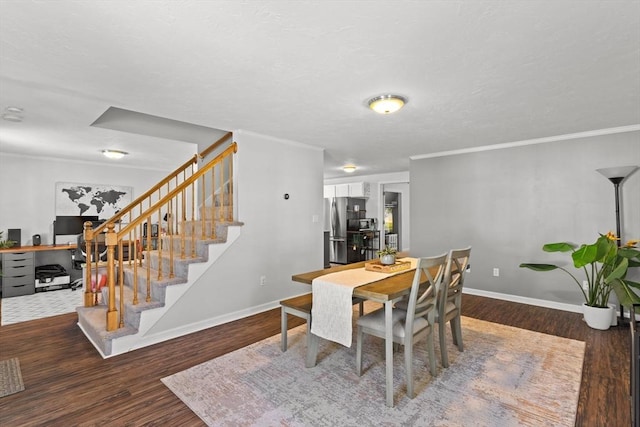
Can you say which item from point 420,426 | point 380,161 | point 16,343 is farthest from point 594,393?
point 16,343

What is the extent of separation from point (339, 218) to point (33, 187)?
6.04 meters

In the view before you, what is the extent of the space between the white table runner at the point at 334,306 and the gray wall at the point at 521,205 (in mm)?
3054

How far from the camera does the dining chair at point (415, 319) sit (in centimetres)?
214

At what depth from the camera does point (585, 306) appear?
A: 11.6 feet

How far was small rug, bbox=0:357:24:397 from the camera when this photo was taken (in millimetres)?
2281

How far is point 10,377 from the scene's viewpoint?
8.05 feet

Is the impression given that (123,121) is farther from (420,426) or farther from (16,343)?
(420,426)

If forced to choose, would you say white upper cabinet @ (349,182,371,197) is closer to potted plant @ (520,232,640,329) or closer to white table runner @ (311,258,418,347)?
potted plant @ (520,232,640,329)

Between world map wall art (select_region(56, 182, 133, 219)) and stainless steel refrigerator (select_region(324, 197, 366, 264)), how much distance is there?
4.57 meters

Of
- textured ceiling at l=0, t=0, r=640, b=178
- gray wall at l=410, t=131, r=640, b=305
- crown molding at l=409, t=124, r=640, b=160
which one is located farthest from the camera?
gray wall at l=410, t=131, r=640, b=305

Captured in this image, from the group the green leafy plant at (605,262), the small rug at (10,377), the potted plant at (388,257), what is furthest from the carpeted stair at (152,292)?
the green leafy plant at (605,262)

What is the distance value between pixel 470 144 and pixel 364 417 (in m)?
4.06

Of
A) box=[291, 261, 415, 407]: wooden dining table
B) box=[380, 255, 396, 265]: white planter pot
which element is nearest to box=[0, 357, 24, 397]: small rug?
box=[291, 261, 415, 407]: wooden dining table

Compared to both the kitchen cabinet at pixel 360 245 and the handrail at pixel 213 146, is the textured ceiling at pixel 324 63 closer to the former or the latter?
the handrail at pixel 213 146
